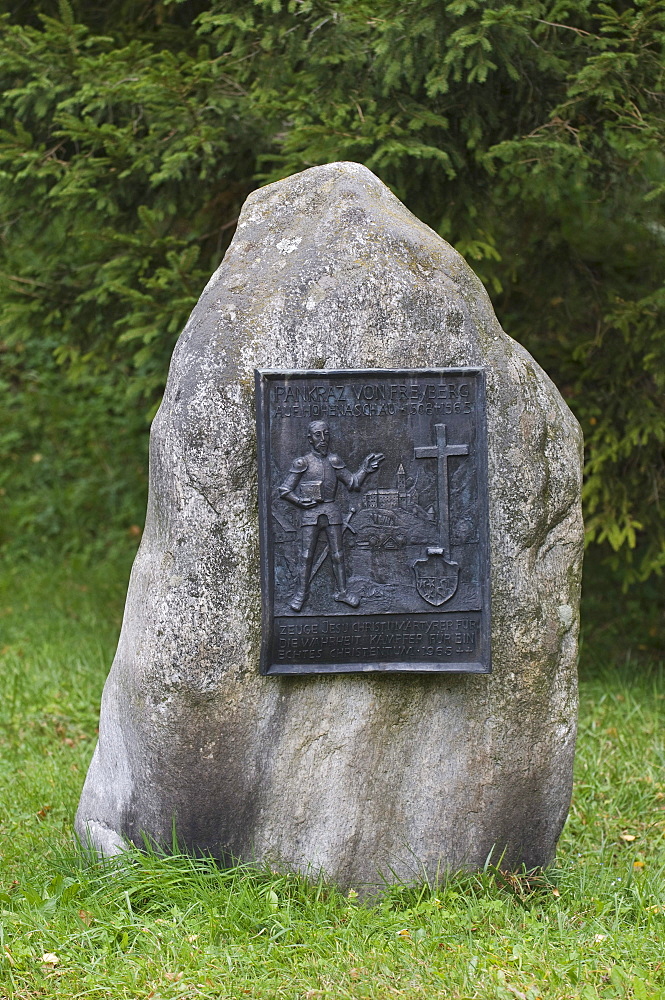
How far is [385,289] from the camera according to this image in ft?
9.77

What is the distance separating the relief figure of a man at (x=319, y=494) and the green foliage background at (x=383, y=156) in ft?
6.11

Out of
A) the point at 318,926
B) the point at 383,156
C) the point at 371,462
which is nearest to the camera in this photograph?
the point at 318,926

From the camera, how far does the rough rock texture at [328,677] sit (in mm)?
2932

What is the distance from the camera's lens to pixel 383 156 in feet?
15.0

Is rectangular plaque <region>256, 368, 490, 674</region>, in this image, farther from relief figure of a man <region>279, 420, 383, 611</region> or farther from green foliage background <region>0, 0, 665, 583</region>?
green foliage background <region>0, 0, 665, 583</region>

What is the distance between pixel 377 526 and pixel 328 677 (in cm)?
49

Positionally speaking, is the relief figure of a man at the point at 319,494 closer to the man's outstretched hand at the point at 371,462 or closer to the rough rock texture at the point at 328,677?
the man's outstretched hand at the point at 371,462

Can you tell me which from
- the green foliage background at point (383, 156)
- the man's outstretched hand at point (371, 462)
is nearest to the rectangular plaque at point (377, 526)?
the man's outstretched hand at point (371, 462)

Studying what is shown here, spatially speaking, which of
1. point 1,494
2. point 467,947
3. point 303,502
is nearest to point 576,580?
point 303,502

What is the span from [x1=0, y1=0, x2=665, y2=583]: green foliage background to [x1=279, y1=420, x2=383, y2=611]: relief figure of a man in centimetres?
186

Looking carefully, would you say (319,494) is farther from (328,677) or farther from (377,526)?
(328,677)

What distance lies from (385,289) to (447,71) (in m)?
1.77

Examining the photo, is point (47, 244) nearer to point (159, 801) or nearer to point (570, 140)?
point (570, 140)

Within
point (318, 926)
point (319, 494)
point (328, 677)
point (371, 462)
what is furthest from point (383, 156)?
point (318, 926)
